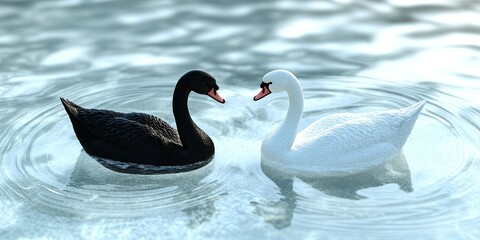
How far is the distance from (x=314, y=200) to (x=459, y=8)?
4.32 meters

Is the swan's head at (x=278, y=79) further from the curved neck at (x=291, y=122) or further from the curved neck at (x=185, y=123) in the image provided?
the curved neck at (x=185, y=123)

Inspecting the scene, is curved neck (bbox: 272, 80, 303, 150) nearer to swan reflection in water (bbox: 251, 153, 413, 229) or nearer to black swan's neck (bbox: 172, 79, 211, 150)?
swan reflection in water (bbox: 251, 153, 413, 229)

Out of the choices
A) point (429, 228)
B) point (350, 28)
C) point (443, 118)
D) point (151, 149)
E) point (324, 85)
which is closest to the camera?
point (429, 228)

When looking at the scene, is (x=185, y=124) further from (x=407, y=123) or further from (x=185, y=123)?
(x=407, y=123)

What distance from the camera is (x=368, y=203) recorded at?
566cm

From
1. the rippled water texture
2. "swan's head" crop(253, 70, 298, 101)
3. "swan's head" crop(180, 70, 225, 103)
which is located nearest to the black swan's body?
"swan's head" crop(180, 70, 225, 103)

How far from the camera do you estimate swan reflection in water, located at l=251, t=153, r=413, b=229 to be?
18.4 ft

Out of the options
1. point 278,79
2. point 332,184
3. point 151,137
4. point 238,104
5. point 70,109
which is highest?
point 278,79

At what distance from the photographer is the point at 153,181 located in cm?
598

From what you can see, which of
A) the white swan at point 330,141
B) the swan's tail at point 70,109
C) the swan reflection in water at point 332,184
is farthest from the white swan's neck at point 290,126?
the swan's tail at point 70,109

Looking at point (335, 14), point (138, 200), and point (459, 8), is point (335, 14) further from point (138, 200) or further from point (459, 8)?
point (138, 200)

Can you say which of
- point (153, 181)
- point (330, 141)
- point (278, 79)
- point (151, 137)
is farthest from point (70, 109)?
point (330, 141)

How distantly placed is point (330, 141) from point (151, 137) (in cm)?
118

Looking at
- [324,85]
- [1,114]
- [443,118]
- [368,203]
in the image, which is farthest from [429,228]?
[1,114]
